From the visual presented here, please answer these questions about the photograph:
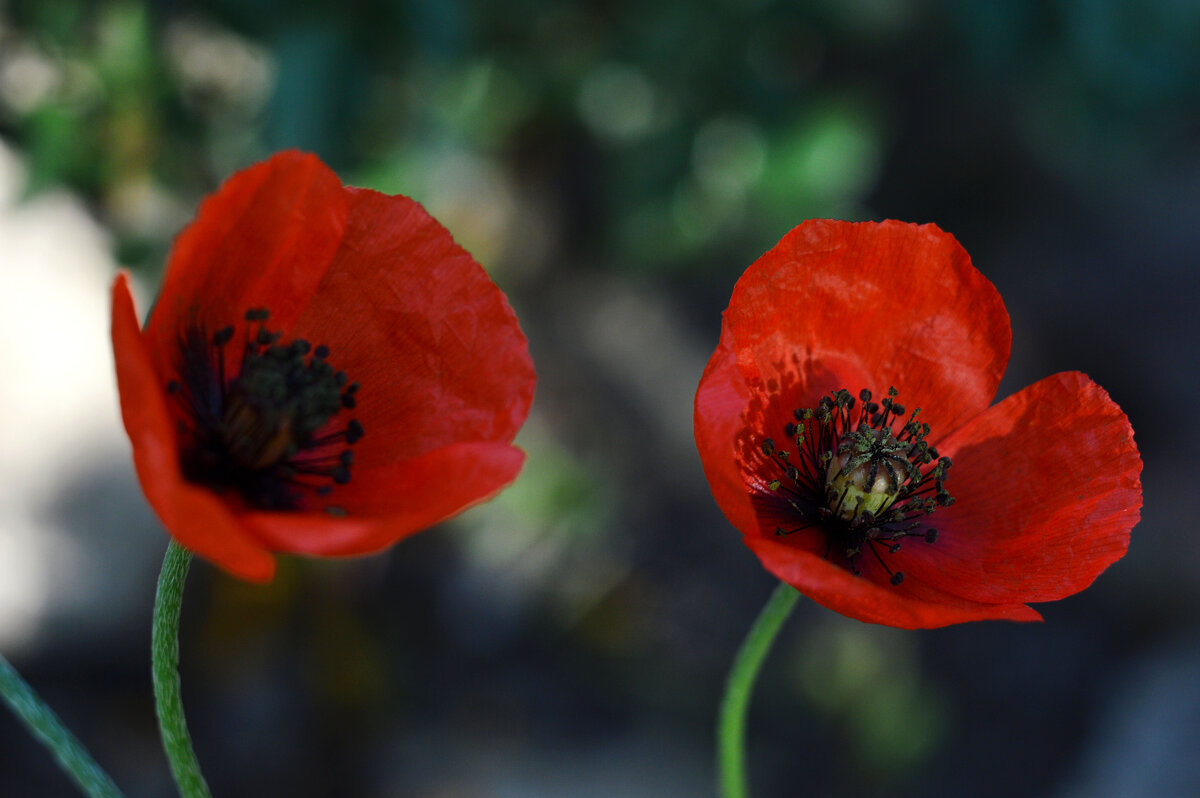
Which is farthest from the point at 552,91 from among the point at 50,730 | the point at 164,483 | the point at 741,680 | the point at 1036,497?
the point at 50,730

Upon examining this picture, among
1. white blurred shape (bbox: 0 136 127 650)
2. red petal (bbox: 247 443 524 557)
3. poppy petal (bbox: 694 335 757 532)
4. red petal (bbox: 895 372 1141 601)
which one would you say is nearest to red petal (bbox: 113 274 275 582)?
red petal (bbox: 247 443 524 557)

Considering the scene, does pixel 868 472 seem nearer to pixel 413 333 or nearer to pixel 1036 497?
pixel 1036 497

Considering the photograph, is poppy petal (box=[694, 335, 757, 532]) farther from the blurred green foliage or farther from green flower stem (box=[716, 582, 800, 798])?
the blurred green foliage

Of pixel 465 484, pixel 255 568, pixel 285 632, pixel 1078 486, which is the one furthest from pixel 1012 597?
pixel 285 632

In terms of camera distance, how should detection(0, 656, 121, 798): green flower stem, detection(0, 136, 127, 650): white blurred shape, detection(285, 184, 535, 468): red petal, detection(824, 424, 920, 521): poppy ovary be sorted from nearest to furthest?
detection(0, 656, 121, 798): green flower stem, detection(285, 184, 535, 468): red petal, detection(824, 424, 920, 521): poppy ovary, detection(0, 136, 127, 650): white blurred shape

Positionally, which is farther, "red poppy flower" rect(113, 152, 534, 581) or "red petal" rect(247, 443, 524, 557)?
"red poppy flower" rect(113, 152, 534, 581)

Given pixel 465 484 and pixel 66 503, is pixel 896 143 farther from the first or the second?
pixel 465 484
